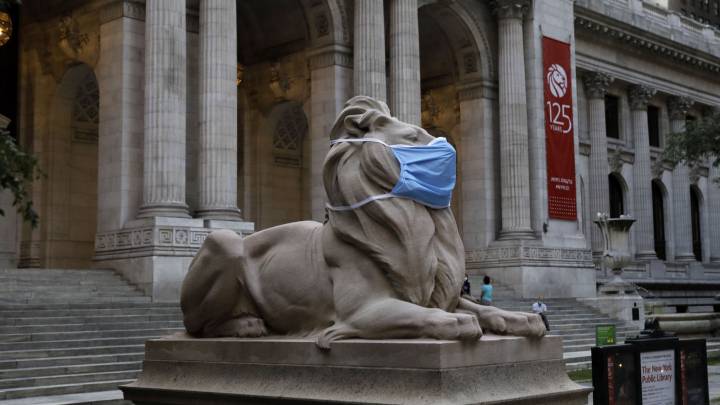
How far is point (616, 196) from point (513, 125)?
49.5 ft

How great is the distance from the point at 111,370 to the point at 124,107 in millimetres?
9564

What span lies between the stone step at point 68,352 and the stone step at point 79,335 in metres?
0.46

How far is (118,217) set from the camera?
76.7ft

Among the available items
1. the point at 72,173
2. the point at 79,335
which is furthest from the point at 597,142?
the point at 79,335

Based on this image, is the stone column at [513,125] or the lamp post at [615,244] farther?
the stone column at [513,125]

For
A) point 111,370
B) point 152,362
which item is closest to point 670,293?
point 111,370

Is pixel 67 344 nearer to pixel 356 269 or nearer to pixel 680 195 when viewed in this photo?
pixel 356 269

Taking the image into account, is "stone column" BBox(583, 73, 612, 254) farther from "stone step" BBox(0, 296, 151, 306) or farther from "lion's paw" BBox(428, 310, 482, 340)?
"lion's paw" BBox(428, 310, 482, 340)

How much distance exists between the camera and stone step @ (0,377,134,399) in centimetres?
1377

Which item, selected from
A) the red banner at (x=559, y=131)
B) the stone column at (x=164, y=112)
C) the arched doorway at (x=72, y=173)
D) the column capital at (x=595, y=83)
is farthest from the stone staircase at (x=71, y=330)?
the column capital at (x=595, y=83)

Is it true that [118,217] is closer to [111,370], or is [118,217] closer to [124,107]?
[124,107]

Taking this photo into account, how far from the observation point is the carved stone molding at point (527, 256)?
31.5m

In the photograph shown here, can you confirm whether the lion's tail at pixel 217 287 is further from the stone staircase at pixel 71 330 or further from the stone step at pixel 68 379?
the stone step at pixel 68 379

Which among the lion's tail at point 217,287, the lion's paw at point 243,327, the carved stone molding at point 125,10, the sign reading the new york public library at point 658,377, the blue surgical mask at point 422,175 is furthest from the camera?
the carved stone molding at point 125,10
